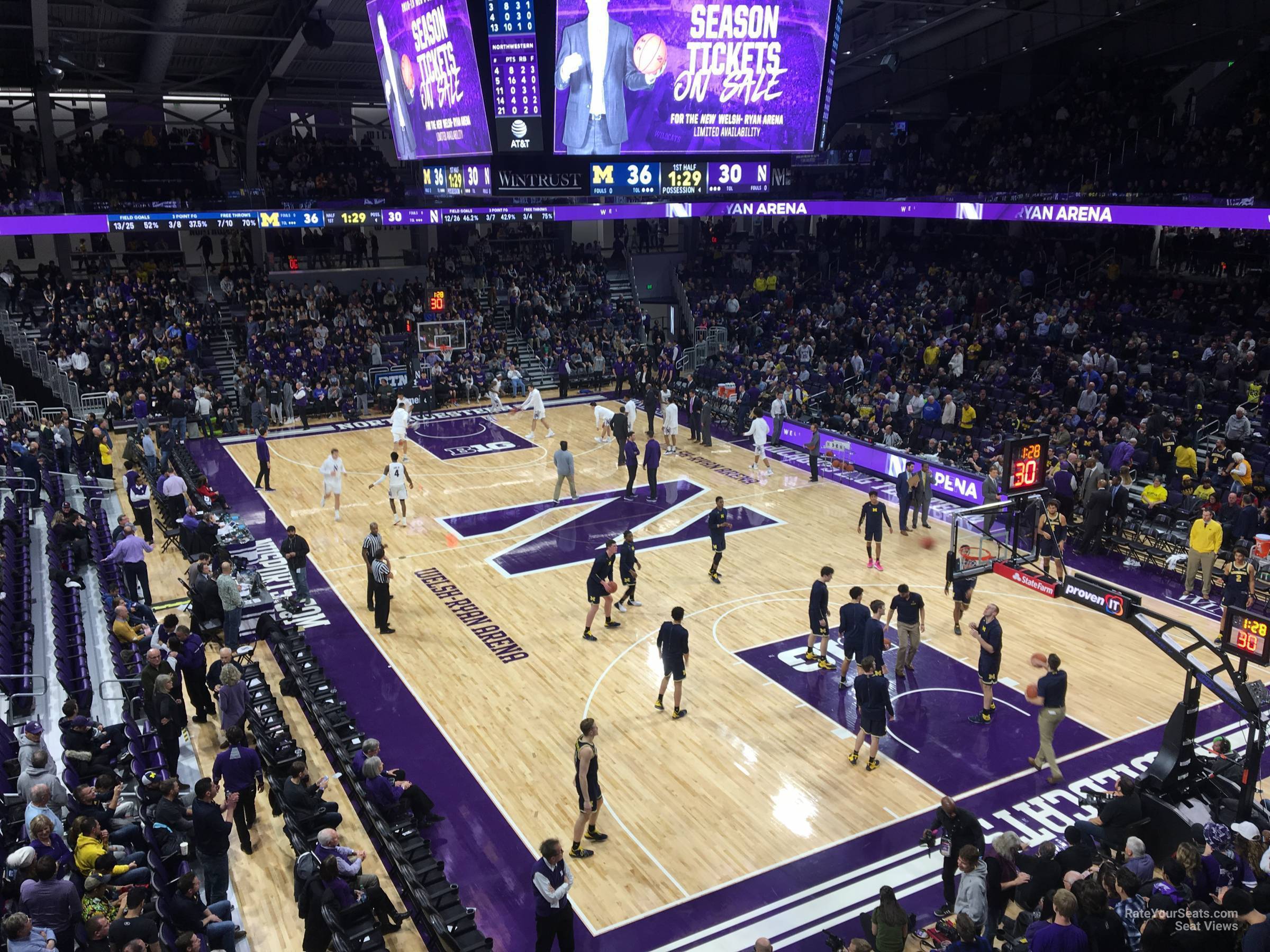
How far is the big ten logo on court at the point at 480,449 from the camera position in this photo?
1084 inches

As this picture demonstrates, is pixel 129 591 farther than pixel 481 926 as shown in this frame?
Yes

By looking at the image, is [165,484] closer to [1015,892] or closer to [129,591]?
[129,591]

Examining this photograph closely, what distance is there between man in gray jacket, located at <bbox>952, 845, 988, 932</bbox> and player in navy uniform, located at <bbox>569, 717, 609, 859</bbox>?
342 cm

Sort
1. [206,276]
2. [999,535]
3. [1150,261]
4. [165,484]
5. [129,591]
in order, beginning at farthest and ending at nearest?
[206,276] → [1150,261] → [165,484] → [129,591] → [999,535]

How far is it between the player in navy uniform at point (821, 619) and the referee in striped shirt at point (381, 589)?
20.7 ft

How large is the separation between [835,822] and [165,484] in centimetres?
1430

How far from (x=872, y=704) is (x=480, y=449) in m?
18.2

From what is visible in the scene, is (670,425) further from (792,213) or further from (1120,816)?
(1120,816)

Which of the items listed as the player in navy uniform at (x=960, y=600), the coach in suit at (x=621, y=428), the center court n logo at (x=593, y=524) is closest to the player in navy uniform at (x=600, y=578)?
the center court n logo at (x=593, y=524)

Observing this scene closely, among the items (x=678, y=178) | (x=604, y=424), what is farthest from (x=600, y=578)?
(x=604, y=424)

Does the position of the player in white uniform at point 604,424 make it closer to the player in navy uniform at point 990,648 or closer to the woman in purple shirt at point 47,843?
the player in navy uniform at point 990,648

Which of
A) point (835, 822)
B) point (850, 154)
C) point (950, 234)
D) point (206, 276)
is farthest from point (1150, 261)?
point (206, 276)

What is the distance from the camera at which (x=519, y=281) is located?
133ft

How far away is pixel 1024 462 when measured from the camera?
11.4 m
